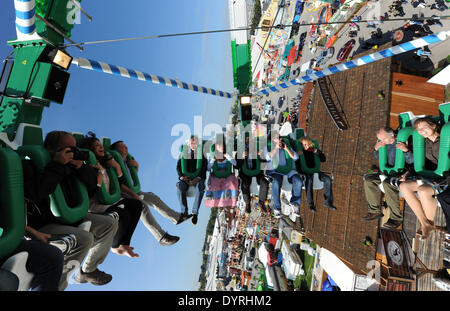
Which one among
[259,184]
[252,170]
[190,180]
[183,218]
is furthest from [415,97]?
[183,218]

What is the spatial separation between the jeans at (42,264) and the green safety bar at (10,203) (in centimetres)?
14

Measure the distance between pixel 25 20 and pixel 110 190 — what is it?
2974 millimetres

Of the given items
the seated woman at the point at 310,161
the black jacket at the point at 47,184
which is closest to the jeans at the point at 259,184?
the seated woman at the point at 310,161

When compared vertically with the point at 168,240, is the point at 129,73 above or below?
above

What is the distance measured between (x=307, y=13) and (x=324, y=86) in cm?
1307

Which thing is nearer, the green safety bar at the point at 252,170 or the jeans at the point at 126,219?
the jeans at the point at 126,219

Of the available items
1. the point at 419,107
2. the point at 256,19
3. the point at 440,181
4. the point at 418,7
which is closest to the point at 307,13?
the point at 418,7

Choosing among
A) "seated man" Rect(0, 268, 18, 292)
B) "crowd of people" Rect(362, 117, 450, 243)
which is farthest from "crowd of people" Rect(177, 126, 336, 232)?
"seated man" Rect(0, 268, 18, 292)

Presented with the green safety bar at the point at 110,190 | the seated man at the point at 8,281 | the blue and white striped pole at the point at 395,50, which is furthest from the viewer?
the blue and white striped pole at the point at 395,50

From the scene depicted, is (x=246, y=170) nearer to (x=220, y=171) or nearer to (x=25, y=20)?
(x=220, y=171)

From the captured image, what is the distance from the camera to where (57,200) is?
2.58 meters

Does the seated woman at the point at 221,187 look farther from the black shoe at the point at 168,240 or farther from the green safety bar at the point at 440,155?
the green safety bar at the point at 440,155

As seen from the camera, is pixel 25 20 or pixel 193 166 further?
pixel 193 166

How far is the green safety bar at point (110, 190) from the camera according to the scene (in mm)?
3354
